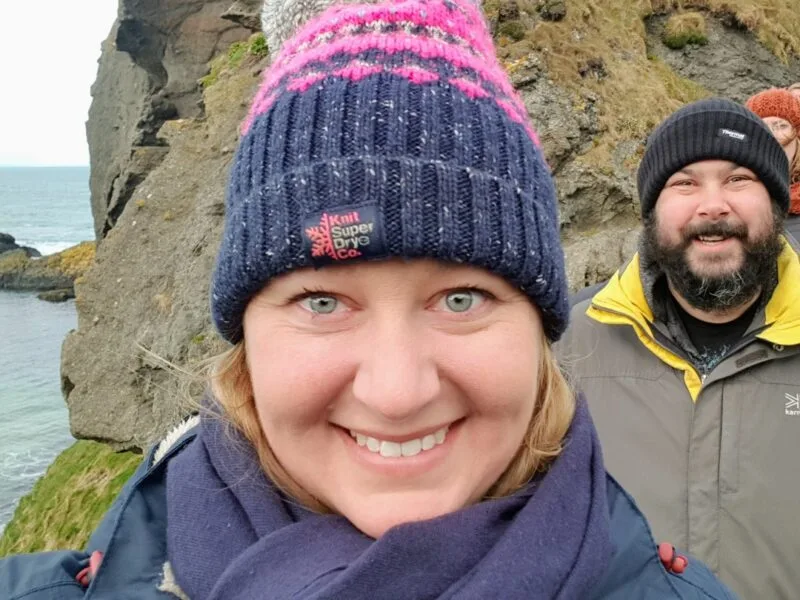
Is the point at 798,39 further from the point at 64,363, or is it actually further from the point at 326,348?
the point at 326,348

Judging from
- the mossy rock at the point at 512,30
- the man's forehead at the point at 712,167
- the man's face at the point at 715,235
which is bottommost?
the man's face at the point at 715,235

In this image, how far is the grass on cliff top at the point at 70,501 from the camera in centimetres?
872

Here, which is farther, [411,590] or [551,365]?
[551,365]

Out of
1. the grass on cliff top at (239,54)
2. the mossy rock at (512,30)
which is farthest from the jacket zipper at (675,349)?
the grass on cliff top at (239,54)

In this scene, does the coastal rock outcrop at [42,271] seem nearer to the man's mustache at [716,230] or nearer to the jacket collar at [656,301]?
the jacket collar at [656,301]

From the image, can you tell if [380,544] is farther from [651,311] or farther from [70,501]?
[70,501]

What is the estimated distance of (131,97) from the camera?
2953cm

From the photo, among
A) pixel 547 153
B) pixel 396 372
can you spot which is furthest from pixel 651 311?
pixel 547 153

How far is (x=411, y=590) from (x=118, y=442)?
6.56 m

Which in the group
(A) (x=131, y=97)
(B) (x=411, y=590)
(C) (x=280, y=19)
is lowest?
(A) (x=131, y=97)

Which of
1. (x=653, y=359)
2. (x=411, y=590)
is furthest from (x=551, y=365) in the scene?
(x=653, y=359)

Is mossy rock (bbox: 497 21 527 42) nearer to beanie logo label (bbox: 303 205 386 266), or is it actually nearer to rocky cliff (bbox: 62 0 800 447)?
rocky cliff (bbox: 62 0 800 447)

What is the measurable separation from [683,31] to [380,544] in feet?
32.2

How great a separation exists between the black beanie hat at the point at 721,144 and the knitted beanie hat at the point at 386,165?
205cm
